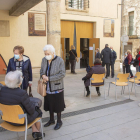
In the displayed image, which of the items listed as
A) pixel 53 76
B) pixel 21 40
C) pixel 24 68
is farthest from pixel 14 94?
pixel 21 40

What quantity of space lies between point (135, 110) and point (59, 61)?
252 centimetres

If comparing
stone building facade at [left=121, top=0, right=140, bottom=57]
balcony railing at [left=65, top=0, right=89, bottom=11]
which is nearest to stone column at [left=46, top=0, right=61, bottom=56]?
balcony railing at [left=65, top=0, right=89, bottom=11]

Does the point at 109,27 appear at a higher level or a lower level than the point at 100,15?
lower

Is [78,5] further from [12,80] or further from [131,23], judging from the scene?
[131,23]

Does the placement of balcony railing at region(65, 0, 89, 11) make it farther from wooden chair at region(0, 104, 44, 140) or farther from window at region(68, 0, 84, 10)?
wooden chair at region(0, 104, 44, 140)

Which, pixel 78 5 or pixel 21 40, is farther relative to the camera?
pixel 78 5

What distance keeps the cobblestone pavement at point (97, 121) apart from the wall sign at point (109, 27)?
25.4 ft

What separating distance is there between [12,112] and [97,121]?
2.02 meters

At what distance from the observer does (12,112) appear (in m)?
2.68

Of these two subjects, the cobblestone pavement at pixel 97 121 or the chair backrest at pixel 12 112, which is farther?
the cobblestone pavement at pixel 97 121

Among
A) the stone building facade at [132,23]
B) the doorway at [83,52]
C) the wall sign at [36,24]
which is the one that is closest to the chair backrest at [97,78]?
the wall sign at [36,24]

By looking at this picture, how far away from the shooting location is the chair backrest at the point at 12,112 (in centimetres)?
263

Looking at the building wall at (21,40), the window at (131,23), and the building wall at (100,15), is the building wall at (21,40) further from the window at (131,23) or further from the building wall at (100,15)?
the window at (131,23)

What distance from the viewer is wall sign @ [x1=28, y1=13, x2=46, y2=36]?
10258mm
